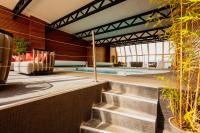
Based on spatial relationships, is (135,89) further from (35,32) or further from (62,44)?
(62,44)

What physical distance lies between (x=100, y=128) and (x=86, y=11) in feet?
18.8

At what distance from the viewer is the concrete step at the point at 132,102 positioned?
5.82 ft

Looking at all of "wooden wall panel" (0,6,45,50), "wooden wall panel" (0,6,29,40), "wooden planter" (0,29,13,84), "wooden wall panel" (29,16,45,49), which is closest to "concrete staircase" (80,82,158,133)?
"wooden planter" (0,29,13,84)

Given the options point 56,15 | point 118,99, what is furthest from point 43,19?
point 118,99

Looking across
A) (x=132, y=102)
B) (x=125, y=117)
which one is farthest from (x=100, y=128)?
(x=132, y=102)

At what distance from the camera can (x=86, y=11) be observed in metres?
6.28

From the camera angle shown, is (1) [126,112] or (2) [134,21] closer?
(1) [126,112]

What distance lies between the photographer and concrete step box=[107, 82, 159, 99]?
1915 millimetres

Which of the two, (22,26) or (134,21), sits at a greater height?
(134,21)

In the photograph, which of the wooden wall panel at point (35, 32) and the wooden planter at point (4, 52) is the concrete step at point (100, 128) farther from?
the wooden wall panel at point (35, 32)

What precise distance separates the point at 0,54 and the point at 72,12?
231 inches

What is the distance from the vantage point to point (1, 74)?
1.74 meters

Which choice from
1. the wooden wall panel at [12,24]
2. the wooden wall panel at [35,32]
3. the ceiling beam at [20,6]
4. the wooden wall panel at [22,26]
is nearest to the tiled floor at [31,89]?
the ceiling beam at [20,6]

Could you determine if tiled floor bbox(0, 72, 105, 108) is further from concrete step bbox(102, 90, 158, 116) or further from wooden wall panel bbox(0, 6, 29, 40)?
wooden wall panel bbox(0, 6, 29, 40)
